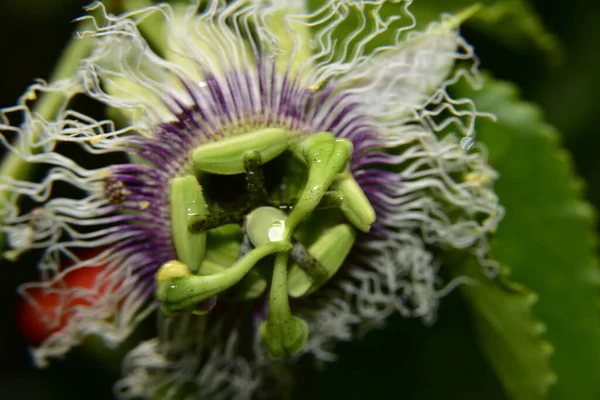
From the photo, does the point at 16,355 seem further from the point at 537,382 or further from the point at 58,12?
the point at 537,382

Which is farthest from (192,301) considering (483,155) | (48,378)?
(48,378)

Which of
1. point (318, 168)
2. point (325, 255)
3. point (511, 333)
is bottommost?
point (511, 333)

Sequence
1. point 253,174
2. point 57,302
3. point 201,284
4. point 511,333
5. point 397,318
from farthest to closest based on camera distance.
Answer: point 397,318 < point 57,302 < point 511,333 < point 253,174 < point 201,284

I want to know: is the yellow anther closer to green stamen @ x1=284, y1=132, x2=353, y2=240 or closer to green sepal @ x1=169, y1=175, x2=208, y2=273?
green sepal @ x1=169, y1=175, x2=208, y2=273

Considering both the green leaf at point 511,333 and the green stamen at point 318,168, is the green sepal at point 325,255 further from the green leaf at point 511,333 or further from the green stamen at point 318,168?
the green leaf at point 511,333

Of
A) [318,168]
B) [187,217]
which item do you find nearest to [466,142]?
[318,168]

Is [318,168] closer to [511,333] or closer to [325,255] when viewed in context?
[325,255]

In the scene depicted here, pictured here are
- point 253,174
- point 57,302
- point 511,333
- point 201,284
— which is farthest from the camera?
point 57,302
